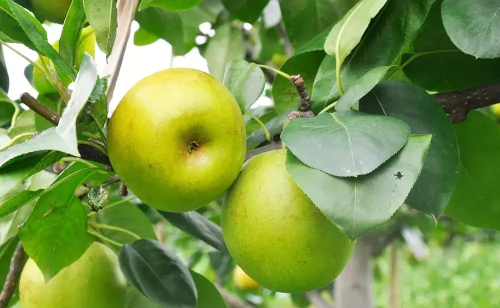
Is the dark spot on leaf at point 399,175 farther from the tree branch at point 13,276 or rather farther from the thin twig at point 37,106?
the tree branch at point 13,276

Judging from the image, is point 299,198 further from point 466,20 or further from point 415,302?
point 415,302

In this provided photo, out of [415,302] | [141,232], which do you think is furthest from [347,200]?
[415,302]

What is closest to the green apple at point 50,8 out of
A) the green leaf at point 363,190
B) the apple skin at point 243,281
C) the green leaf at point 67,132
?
the green leaf at point 67,132

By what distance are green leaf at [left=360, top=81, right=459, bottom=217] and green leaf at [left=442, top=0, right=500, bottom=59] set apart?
8 centimetres

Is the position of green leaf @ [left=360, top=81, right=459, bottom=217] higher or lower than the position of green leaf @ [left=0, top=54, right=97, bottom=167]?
lower

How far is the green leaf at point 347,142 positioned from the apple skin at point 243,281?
4.45 ft

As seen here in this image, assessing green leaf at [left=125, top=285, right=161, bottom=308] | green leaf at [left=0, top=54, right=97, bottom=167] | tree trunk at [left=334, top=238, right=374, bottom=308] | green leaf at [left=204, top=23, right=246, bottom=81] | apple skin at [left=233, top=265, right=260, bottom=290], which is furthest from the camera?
apple skin at [left=233, top=265, right=260, bottom=290]

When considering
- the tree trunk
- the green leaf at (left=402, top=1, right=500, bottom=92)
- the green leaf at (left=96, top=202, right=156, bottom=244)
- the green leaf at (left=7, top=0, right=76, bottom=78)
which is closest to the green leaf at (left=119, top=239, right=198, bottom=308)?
the green leaf at (left=96, top=202, right=156, bottom=244)

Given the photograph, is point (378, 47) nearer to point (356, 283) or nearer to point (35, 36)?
point (35, 36)

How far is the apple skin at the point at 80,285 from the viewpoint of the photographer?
0.71m

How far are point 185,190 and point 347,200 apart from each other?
159 millimetres

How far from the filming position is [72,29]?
22.6 inches

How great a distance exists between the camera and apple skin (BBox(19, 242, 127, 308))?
710 mm

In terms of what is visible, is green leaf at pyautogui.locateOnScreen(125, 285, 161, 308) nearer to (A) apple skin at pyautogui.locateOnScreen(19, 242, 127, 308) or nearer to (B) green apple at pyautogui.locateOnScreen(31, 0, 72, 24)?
(A) apple skin at pyautogui.locateOnScreen(19, 242, 127, 308)
